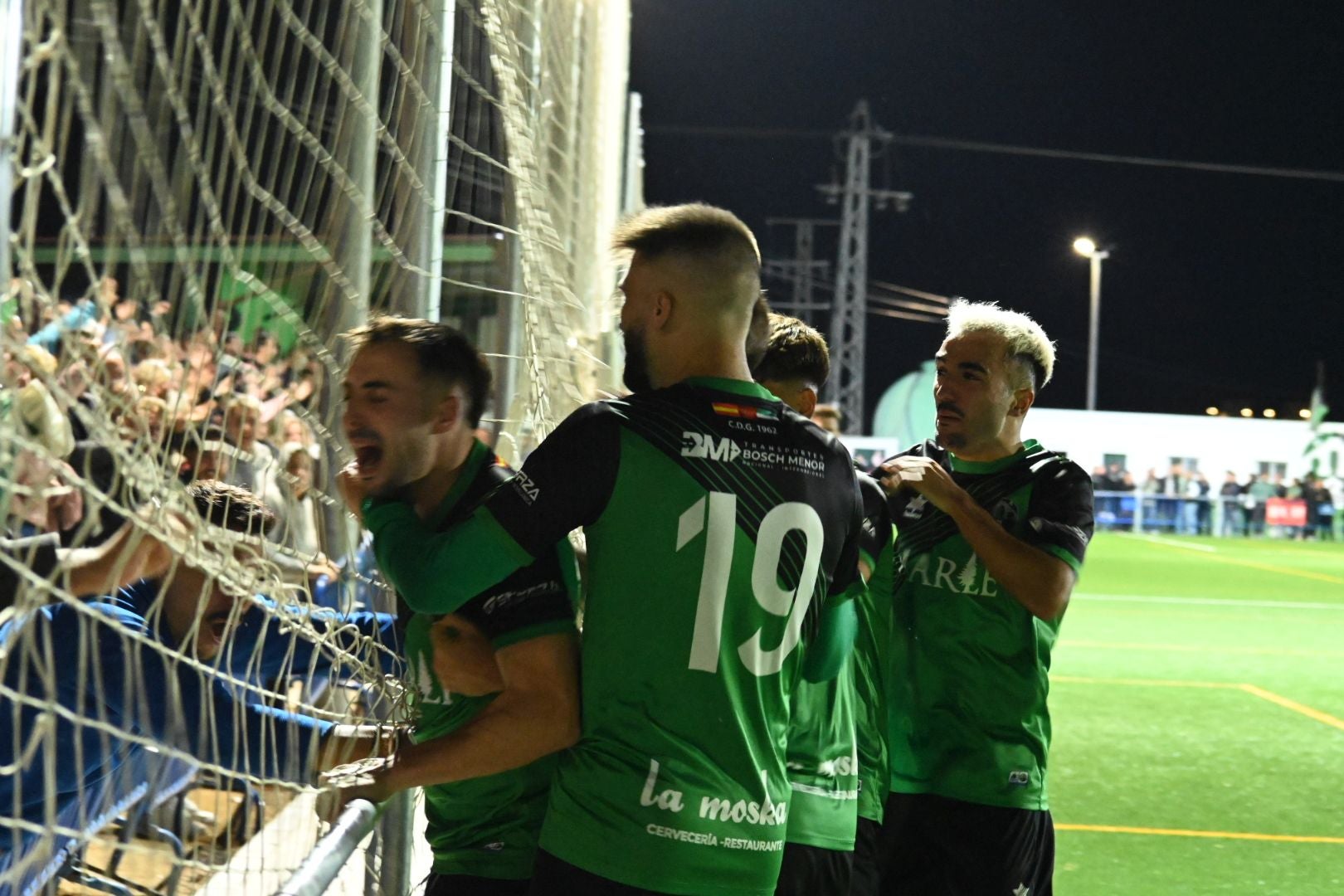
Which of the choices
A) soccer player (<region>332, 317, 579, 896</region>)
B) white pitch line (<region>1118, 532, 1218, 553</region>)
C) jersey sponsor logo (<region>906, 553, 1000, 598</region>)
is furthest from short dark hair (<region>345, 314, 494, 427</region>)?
white pitch line (<region>1118, 532, 1218, 553</region>)

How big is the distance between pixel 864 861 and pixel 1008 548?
0.75m

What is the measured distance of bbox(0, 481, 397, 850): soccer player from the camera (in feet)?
6.99

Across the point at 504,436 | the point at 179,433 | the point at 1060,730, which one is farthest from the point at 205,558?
the point at 1060,730

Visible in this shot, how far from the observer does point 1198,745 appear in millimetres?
8203

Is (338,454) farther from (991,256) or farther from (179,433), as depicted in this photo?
(991,256)

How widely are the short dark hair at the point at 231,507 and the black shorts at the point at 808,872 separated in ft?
3.50

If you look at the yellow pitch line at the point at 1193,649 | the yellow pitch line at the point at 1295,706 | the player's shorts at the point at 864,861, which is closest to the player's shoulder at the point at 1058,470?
the player's shorts at the point at 864,861

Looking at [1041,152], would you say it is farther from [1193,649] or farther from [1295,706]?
[1295,706]

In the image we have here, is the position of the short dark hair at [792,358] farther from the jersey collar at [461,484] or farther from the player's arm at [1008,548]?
the jersey collar at [461,484]

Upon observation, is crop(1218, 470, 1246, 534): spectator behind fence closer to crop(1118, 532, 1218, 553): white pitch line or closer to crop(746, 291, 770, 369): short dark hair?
crop(1118, 532, 1218, 553): white pitch line

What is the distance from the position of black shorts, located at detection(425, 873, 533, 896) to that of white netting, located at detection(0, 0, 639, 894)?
0.31 metres

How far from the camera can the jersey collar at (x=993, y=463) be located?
11.2 feet

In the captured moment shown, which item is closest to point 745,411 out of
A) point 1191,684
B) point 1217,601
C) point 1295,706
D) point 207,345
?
point 207,345

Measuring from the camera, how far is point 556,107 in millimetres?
5469
